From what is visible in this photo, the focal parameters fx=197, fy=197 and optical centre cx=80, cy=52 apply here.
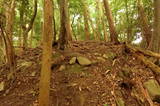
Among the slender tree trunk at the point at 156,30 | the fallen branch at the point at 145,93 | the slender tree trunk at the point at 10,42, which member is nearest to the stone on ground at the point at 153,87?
the fallen branch at the point at 145,93

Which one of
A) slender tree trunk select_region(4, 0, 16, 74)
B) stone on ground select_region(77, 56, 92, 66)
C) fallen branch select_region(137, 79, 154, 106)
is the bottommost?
fallen branch select_region(137, 79, 154, 106)

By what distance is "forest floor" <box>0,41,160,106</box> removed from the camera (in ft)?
17.3

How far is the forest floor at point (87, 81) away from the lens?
527cm

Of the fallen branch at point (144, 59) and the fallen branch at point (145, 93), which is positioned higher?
the fallen branch at point (144, 59)

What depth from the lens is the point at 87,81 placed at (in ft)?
18.7

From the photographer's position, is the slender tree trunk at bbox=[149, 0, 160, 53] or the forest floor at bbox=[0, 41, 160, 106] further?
the slender tree trunk at bbox=[149, 0, 160, 53]

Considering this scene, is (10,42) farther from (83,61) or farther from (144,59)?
(144,59)

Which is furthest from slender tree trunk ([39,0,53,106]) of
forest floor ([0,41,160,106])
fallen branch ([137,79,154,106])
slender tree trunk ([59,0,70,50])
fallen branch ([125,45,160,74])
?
fallen branch ([125,45,160,74])

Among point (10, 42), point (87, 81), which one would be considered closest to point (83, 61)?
point (87, 81)

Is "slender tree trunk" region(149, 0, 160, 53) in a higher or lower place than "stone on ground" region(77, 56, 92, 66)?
higher

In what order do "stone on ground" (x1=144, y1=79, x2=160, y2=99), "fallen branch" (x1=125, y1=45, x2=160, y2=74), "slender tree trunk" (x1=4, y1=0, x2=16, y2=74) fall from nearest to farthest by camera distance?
1. "stone on ground" (x1=144, y1=79, x2=160, y2=99)
2. "fallen branch" (x1=125, y1=45, x2=160, y2=74)
3. "slender tree trunk" (x1=4, y1=0, x2=16, y2=74)

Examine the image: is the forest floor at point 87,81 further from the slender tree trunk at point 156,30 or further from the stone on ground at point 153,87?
the slender tree trunk at point 156,30

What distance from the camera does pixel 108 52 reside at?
695cm

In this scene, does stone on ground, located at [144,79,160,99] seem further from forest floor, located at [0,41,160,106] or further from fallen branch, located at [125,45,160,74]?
fallen branch, located at [125,45,160,74]
